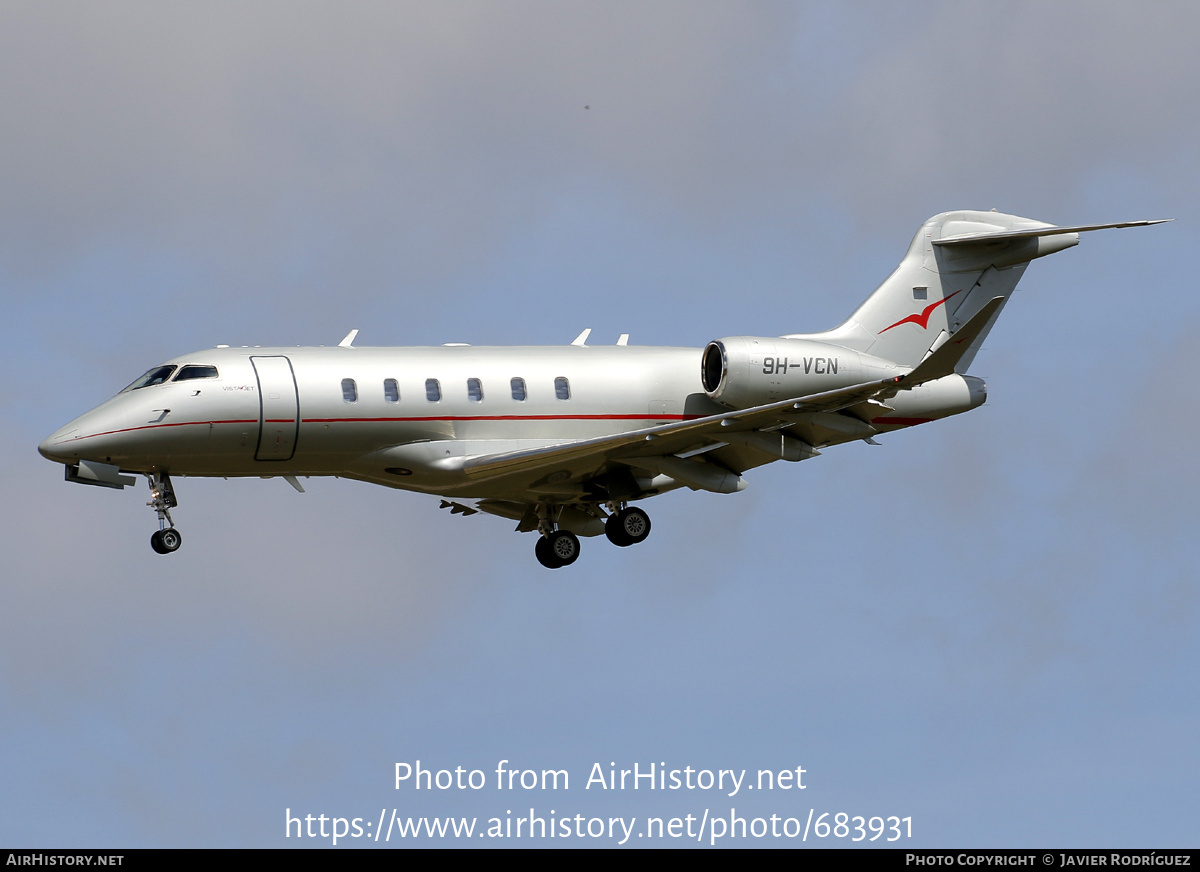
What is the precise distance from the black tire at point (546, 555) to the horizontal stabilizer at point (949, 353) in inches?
322

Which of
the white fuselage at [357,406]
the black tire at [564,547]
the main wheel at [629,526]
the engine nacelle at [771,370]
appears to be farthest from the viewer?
the black tire at [564,547]

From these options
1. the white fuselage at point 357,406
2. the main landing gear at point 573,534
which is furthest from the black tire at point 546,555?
the white fuselage at point 357,406

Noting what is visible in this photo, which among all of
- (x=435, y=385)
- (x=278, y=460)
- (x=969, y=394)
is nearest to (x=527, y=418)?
(x=435, y=385)

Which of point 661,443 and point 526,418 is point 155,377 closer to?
point 526,418

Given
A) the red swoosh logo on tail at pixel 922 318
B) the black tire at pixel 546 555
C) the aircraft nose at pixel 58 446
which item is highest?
the red swoosh logo on tail at pixel 922 318

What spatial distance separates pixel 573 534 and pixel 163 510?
25.3 ft

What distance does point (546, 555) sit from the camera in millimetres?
35531

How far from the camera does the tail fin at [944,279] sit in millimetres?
37156

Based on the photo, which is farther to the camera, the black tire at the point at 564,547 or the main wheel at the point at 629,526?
the black tire at the point at 564,547

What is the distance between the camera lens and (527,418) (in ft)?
109

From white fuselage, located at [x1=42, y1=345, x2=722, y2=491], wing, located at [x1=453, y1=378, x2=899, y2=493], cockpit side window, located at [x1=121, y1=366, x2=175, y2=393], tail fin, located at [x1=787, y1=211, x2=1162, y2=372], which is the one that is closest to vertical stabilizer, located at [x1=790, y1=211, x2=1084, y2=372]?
tail fin, located at [x1=787, y1=211, x2=1162, y2=372]

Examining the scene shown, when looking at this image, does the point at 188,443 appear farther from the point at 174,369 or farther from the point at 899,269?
the point at 899,269

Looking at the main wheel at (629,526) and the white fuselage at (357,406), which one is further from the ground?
the white fuselage at (357,406)

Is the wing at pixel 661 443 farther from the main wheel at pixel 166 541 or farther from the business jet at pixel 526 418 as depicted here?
the main wheel at pixel 166 541
